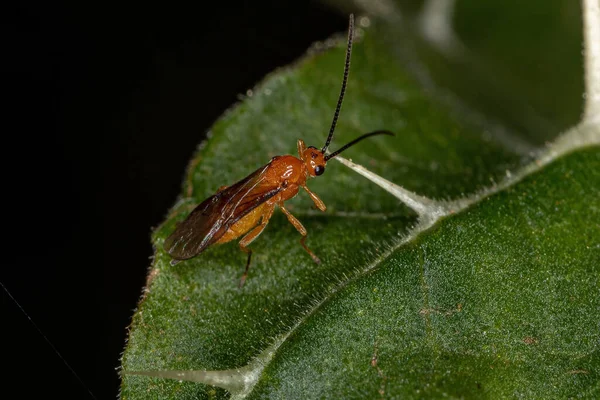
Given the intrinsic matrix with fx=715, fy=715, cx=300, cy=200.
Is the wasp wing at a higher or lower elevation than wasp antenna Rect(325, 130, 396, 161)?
higher

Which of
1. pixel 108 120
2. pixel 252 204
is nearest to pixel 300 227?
pixel 252 204

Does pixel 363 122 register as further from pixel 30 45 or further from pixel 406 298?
pixel 30 45

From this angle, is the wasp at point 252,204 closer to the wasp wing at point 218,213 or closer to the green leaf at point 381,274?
the wasp wing at point 218,213

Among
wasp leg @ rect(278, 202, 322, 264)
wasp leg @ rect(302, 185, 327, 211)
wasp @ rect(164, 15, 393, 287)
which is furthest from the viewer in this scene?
wasp leg @ rect(302, 185, 327, 211)

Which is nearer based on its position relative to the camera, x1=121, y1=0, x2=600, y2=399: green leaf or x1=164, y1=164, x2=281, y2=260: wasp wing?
x1=121, y1=0, x2=600, y2=399: green leaf

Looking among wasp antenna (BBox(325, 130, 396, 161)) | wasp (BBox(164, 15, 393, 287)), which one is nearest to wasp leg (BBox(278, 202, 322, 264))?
wasp (BBox(164, 15, 393, 287))

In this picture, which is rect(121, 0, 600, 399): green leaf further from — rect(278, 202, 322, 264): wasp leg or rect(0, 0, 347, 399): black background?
rect(0, 0, 347, 399): black background

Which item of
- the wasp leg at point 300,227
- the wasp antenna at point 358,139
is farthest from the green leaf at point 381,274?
the wasp antenna at point 358,139

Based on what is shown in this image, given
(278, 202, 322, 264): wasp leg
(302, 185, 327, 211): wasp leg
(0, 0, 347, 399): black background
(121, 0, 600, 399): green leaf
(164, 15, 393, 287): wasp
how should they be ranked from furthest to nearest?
1. (0, 0, 347, 399): black background
2. (302, 185, 327, 211): wasp leg
3. (164, 15, 393, 287): wasp
4. (278, 202, 322, 264): wasp leg
5. (121, 0, 600, 399): green leaf
